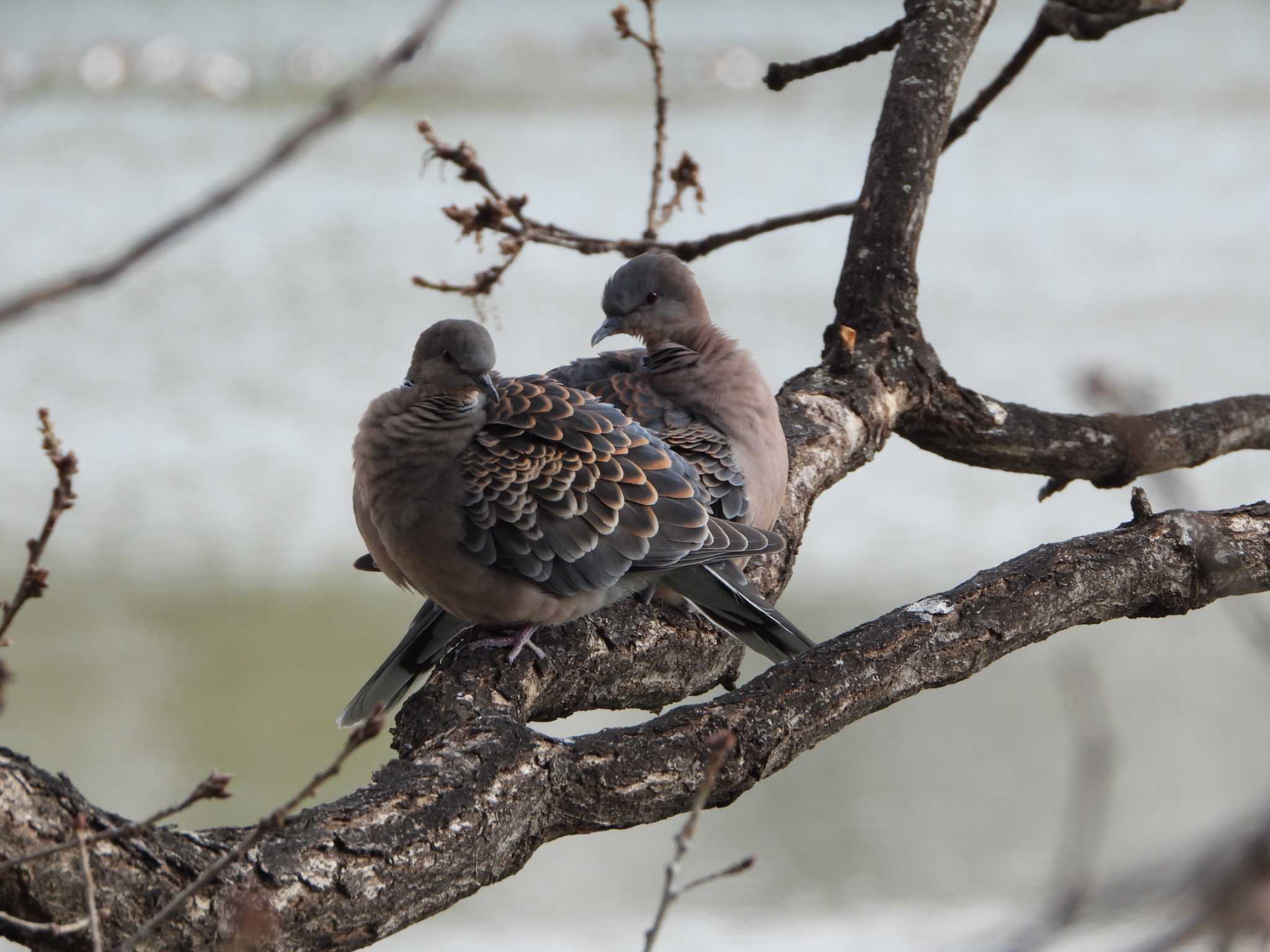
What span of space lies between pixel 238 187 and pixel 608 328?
→ 2.22 metres

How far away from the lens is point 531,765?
1626 millimetres

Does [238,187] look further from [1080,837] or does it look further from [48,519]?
[48,519]

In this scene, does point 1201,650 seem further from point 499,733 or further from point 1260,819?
point 1260,819

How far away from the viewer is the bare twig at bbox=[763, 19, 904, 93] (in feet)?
9.75

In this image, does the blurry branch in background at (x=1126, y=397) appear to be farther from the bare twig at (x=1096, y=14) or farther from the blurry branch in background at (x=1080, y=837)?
the bare twig at (x=1096, y=14)

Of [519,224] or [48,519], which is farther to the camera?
[519,224]

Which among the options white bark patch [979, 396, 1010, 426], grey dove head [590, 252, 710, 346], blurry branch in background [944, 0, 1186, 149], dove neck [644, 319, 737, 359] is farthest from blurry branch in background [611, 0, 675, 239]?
white bark patch [979, 396, 1010, 426]

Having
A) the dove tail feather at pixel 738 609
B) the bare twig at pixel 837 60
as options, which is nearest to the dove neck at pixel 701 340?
the dove tail feather at pixel 738 609

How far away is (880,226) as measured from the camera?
2.85 m

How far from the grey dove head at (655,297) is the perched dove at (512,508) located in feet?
1.64

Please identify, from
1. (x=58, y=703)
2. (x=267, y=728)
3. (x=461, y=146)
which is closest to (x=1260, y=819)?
(x=461, y=146)

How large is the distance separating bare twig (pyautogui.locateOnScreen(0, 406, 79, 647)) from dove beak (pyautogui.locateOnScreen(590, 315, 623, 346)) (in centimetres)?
166

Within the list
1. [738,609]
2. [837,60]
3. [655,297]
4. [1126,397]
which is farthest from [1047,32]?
[1126,397]

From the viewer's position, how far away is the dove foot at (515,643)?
2.03 meters
